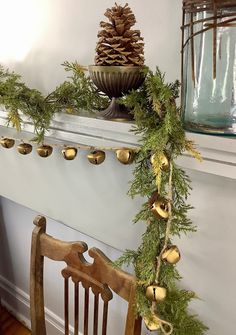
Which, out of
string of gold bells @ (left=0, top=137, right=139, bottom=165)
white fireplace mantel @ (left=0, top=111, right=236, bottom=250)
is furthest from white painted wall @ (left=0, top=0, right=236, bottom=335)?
string of gold bells @ (left=0, top=137, right=139, bottom=165)

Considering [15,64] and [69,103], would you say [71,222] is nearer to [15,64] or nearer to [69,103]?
[69,103]

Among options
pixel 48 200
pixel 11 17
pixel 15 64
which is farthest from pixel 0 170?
pixel 11 17

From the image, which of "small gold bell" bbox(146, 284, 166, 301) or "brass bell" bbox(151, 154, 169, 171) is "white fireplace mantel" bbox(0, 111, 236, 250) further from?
"small gold bell" bbox(146, 284, 166, 301)

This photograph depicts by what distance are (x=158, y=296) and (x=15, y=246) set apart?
3.62 ft

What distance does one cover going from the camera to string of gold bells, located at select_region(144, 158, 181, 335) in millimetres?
585

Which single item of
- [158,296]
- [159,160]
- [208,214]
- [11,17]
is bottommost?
[158,296]

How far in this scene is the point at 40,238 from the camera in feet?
3.23

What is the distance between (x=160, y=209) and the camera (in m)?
0.58

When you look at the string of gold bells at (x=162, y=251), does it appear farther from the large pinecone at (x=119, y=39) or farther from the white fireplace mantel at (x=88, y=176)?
the large pinecone at (x=119, y=39)

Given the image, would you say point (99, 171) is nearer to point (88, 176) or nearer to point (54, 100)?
point (88, 176)

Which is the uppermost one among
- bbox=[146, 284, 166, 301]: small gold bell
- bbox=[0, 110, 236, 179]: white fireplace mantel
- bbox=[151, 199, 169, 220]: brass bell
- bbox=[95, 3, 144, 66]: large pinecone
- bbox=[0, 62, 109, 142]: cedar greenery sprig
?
bbox=[95, 3, 144, 66]: large pinecone

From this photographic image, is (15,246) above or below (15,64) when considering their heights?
below

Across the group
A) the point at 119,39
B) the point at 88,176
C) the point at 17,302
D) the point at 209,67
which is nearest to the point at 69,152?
the point at 88,176

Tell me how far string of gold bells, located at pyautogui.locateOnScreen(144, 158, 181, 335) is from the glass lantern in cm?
9
